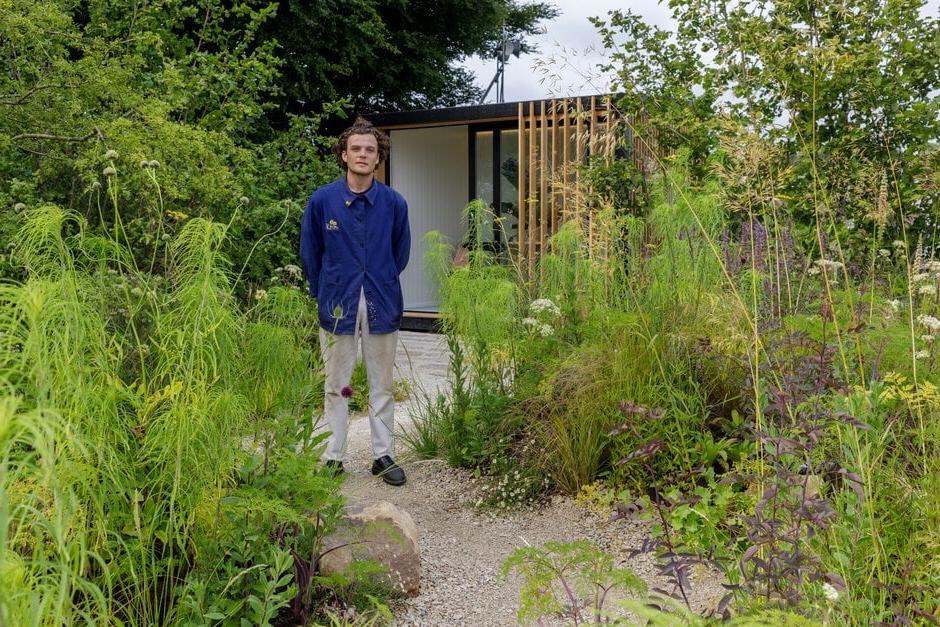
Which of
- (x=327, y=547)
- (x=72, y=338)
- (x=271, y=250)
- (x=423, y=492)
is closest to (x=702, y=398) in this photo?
(x=423, y=492)

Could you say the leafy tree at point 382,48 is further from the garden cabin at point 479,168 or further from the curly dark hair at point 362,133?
the curly dark hair at point 362,133

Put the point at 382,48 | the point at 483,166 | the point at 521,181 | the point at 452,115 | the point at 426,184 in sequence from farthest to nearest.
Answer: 1. the point at 382,48
2. the point at 426,184
3. the point at 483,166
4. the point at 452,115
5. the point at 521,181

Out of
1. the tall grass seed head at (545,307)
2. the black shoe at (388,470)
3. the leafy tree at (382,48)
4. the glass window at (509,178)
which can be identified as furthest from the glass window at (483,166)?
the black shoe at (388,470)

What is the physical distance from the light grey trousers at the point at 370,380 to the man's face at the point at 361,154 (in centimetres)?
65

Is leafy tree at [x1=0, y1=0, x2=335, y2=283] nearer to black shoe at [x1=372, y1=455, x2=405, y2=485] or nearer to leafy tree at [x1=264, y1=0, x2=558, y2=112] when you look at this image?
black shoe at [x1=372, y1=455, x2=405, y2=485]

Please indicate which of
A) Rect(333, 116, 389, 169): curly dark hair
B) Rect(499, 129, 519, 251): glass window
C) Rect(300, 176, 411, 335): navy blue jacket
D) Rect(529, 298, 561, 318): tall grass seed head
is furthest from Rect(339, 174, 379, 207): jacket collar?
Rect(499, 129, 519, 251): glass window

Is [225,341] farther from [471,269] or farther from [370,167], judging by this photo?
[471,269]

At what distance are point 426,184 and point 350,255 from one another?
906cm

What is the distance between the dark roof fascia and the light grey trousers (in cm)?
676

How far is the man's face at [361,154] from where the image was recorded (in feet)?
13.7

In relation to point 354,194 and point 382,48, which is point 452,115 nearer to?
point 382,48

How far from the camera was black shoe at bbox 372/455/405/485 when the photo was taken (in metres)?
4.18

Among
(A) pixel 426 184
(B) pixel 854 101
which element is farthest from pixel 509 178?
(B) pixel 854 101

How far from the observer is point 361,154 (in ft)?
13.7
